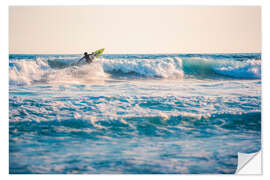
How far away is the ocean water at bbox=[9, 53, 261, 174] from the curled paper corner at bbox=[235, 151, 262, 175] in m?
0.07

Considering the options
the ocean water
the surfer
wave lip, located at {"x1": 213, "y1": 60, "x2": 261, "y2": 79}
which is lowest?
the ocean water

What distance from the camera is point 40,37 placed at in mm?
3393

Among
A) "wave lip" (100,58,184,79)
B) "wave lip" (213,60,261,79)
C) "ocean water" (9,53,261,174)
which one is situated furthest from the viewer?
"wave lip" (100,58,184,79)

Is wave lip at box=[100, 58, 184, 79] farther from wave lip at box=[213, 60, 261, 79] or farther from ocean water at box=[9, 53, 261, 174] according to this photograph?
wave lip at box=[213, 60, 261, 79]

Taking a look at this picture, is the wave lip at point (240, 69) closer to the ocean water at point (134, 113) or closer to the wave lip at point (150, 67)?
the ocean water at point (134, 113)

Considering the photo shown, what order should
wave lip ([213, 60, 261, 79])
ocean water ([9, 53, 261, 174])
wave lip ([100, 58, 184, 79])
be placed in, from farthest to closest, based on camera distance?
1. wave lip ([100, 58, 184, 79])
2. wave lip ([213, 60, 261, 79])
3. ocean water ([9, 53, 261, 174])

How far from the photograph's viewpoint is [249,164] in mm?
3080

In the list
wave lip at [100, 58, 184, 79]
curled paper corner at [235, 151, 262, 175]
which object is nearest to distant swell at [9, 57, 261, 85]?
wave lip at [100, 58, 184, 79]

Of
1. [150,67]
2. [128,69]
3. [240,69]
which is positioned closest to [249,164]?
[240,69]

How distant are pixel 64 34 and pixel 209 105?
2.36 metres

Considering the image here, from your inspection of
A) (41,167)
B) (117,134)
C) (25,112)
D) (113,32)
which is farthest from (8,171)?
(113,32)

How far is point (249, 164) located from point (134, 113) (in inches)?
66.3

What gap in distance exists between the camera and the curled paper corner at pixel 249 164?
305 cm

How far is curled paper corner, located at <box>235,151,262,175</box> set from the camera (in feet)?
10.00
